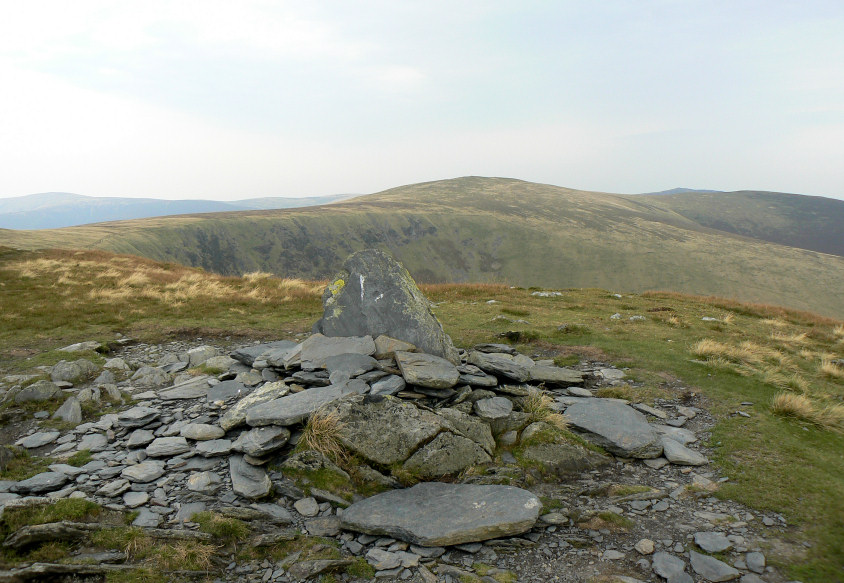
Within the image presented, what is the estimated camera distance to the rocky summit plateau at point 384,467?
232 inches

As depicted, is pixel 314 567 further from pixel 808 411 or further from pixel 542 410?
pixel 808 411

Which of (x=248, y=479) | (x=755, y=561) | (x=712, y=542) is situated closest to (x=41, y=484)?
(x=248, y=479)

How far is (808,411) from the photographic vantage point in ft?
32.2

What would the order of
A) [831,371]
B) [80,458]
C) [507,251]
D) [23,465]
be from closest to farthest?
1. [23,465]
2. [80,458]
3. [831,371]
4. [507,251]

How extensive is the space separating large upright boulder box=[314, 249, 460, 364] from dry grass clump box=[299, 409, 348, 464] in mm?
3462

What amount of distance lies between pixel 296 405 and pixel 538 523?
479 cm

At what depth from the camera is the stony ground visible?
18.9 ft

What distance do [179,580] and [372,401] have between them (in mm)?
3944

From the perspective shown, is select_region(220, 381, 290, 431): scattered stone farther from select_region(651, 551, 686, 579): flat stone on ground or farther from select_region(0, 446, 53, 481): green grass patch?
select_region(651, 551, 686, 579): flat stone on ground

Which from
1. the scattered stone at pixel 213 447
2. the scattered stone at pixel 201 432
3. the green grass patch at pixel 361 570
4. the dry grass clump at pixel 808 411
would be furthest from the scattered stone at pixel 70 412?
the dry grass clump at pixel 808 411

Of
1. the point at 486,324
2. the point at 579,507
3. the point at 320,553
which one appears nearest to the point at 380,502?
the point at 320,553

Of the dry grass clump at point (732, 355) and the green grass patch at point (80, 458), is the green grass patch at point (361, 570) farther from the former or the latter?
the dry grass clump at point (732, 355)

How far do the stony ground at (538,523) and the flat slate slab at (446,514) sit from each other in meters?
0.17

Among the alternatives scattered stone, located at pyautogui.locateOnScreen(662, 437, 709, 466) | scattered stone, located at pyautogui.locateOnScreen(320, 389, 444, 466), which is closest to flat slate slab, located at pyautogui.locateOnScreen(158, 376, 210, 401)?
scattered stone, located at pyautogui.locateOnScreen(320, 389, 444, 466)
